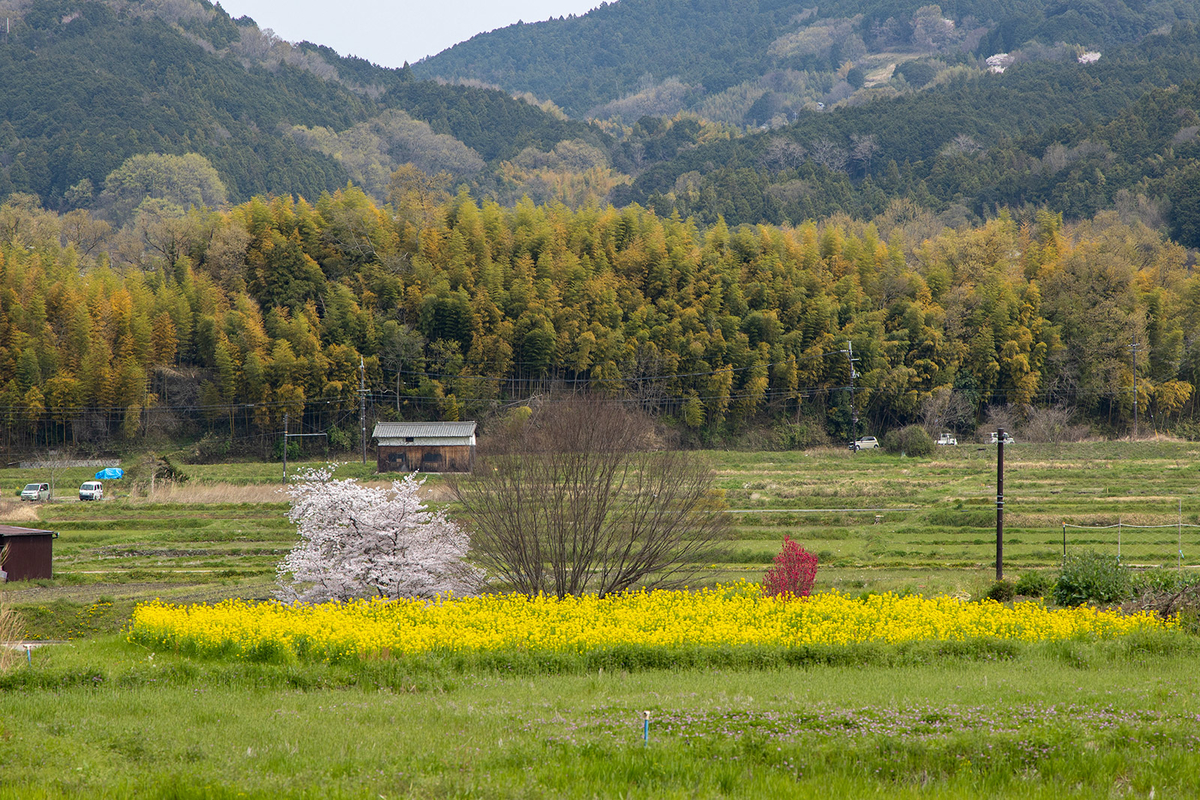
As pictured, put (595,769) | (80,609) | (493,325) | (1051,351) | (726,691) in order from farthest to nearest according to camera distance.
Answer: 1. (1051,351)
2. (493,325)
3. (80,609)
4. (726,691)
5. (595,769)

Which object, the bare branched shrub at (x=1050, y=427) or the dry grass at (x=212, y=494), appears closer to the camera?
the dry grass at (x=212, y=494)

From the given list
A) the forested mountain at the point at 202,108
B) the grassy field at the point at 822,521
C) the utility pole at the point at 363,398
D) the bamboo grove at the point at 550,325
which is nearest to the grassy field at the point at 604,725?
the grassy field at the point at 822,521

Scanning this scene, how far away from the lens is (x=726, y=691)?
1079 centimetres

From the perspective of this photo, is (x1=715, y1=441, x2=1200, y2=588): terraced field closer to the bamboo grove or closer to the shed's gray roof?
the bamboo grove

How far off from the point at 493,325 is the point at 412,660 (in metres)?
48.9

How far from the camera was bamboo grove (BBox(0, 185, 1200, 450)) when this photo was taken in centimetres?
5594

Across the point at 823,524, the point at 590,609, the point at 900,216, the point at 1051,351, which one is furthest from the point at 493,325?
the point at 900,216

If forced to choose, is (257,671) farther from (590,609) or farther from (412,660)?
(590,609)

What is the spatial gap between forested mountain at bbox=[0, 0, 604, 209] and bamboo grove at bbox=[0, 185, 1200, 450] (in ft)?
197

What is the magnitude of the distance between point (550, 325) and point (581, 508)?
39940 mm

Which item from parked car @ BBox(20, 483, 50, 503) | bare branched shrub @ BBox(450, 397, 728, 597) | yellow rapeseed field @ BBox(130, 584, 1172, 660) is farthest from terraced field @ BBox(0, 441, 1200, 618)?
yellow rapeseed field @ BBox(130, 584, 1172, 660)

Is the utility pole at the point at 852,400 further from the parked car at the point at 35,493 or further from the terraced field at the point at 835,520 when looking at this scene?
the parked car at the point at 35,493

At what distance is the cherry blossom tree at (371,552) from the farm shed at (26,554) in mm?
8720

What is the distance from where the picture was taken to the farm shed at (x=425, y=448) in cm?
5072
